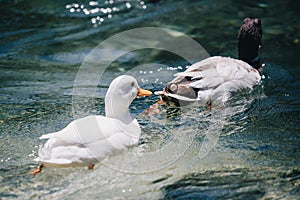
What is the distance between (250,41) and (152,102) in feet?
7.07

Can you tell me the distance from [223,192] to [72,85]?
3.84 metres

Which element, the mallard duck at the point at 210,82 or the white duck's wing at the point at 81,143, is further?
the mallard duck at the point at 210,82

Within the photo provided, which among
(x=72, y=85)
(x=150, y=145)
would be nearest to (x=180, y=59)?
(x=72, y=85)

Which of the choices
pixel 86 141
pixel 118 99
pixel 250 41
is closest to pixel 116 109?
pixel 118 99

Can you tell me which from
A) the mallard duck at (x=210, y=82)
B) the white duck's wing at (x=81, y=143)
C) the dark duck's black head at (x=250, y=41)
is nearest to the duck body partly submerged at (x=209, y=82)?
the mallard duck at (x=210, y=82)

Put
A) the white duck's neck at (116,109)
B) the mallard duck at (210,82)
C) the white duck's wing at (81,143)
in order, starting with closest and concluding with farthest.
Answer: the white duck's wing at (81,143) < the white duck's neck at (116,109) < the mallard duck at (210,82)

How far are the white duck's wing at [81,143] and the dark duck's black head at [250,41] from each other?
3.76 meters

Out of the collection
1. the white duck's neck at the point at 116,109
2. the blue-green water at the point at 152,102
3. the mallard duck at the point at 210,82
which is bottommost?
the blue-green water at the point at 152,102

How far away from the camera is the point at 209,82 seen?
668 cm

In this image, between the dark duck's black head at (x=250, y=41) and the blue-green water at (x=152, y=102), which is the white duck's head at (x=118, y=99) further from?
the dark duck's black head at (x=250, y=41)

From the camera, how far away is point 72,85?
7840 millimetres

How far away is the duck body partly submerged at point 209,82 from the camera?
645 cm

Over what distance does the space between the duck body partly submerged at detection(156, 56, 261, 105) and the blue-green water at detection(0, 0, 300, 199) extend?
19 cm

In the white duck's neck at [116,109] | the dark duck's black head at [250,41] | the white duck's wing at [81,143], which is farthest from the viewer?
the dark duck's black head at [250,41]
